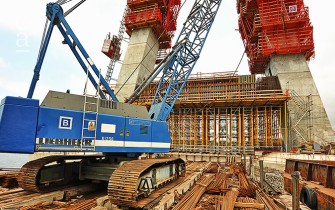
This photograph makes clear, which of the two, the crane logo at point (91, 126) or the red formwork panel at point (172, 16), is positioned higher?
the red formwork panel at point (172, 16)

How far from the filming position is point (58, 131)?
7.21 metres

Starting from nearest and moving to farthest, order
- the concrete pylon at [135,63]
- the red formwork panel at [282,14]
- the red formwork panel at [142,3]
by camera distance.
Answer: the red formwork panel at [282,14] → the concrete pylon at [135,63] → the red formwork panel at [142,3]

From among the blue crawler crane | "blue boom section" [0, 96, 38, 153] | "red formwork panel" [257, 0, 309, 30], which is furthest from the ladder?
"red formwork panel" [257, 0, 309, 30]

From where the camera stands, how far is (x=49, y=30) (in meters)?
9.59

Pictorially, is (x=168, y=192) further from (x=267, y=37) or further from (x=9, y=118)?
(x=267, y=37)

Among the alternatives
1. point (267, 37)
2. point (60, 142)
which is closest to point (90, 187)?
point (60, 142)

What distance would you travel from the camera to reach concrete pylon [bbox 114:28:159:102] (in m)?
33.4

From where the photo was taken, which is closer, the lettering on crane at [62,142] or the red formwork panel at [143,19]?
the lettering on crane at [62,142]

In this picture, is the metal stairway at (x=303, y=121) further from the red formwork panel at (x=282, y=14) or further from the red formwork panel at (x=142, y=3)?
the red formwork panel at (x=142, y=3)

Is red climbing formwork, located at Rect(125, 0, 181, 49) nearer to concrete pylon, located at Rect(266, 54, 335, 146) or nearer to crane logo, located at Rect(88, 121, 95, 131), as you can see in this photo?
concrete pylon, located at Rect(266, 54, 335, 146)

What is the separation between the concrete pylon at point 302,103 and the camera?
88.8 ft

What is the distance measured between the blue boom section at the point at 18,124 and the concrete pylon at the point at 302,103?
2919 centimetres

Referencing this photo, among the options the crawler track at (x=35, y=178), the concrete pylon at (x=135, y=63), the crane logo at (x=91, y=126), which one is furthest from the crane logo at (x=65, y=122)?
the concrete pylon at (x=135, y=63)

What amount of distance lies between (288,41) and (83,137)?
31242 millimetres
